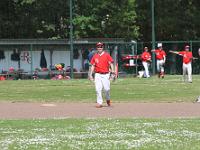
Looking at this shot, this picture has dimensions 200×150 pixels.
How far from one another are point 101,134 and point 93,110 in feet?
21.0

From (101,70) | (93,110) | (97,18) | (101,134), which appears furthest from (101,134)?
(97,18)

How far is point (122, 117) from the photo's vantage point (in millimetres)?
16031

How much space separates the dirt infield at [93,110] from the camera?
657 inches

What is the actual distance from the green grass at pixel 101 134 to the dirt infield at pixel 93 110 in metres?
1.76

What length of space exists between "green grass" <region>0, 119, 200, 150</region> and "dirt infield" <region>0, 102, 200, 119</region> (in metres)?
1.76

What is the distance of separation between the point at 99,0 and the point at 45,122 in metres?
40.2

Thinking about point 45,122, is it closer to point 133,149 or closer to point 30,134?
point 30,134

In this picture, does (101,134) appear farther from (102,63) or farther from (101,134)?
(102,63)

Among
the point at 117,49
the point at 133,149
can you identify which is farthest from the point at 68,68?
the point at 133,149

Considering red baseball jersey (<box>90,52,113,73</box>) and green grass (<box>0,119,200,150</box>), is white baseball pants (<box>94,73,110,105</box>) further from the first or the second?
green grass (<box>0,119,200,150</box>)

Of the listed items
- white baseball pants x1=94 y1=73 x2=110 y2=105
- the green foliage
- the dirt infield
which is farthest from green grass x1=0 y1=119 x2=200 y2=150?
the green foliage

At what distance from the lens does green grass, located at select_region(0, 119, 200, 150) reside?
402 inches

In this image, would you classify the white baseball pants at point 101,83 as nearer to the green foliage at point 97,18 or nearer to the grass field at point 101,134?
the grass field at point 101,134

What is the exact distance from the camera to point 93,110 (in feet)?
59.9
